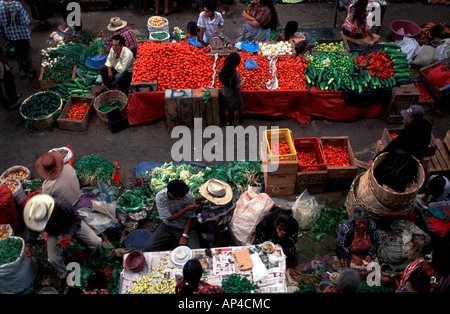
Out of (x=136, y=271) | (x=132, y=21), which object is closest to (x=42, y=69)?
(x=132, y=21)

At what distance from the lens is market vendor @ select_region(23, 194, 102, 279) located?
440 cm

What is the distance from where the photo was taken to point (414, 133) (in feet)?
17.8

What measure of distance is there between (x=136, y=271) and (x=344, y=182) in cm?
359

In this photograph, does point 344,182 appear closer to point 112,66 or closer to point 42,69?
point 112,66

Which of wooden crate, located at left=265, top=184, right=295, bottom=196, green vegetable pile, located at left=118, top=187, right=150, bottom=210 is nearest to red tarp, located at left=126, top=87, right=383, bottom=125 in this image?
wooden crate, located at left=265, top=184, right=295, bottom=196

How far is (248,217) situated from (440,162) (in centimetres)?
351

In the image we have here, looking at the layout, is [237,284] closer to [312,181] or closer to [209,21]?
[312,181]

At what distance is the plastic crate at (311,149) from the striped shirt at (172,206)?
201 cm

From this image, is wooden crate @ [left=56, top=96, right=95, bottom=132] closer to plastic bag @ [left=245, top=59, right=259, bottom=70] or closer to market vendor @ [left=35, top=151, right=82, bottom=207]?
market vendor @ [left=35, top=151, right=82, bottom=207]

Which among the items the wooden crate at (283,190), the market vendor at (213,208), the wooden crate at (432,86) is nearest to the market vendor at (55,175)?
the market vendor at (213,208)

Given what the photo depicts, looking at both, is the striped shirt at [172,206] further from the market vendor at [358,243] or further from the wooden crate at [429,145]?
the wooden crate at [429,145]

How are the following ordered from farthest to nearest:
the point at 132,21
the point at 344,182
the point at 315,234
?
the point at 132,21, the point at 344,182, the point at 315,234

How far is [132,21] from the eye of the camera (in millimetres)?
10719

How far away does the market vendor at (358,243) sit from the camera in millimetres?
4926
